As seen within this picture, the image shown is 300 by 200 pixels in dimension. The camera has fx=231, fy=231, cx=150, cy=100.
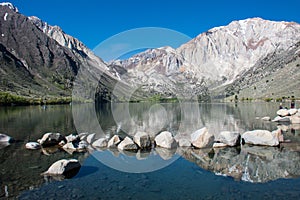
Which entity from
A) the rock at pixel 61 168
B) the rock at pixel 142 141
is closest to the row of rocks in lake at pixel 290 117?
the rock at pixel 142 141

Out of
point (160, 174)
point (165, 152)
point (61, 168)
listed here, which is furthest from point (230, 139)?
point (61, 168)

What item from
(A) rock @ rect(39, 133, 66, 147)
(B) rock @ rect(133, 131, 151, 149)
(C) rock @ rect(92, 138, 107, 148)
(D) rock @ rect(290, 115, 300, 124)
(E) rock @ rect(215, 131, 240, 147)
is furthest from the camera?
(D) rock @ rect(290, 115, 300, 124)

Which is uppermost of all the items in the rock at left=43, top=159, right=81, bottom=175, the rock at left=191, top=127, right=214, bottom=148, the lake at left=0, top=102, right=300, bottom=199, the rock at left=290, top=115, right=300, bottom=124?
the rock at left=290, top=115, right=300, bottom=124

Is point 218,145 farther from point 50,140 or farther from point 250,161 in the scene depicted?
point 50,140

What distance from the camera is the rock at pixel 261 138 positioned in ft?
88.2

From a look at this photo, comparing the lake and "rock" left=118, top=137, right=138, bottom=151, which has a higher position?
"rock" left=118, top=137, right=138, bottom=151

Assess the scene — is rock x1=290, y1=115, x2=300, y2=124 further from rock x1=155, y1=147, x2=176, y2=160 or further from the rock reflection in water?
rock x1=155, y1=147, x2=176, y2=160

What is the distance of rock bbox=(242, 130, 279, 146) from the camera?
26875mm

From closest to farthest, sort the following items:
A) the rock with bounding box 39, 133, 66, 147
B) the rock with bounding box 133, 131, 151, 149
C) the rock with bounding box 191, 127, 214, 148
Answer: the rock with bounding box 191, 127, 214, 148, the rock with bounding box 133, 131, 151, 149, the rock with bounding box 39, 133, 66, 147

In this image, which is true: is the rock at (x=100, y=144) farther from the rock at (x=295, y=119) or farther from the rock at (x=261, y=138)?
the rock at (x=295, y=119)

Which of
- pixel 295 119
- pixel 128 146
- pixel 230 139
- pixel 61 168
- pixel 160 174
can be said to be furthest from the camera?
pixel 295 119

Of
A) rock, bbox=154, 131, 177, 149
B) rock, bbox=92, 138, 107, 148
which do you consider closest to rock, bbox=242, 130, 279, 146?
rock, bbox=154, 131, 177, 149

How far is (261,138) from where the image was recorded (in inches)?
1085

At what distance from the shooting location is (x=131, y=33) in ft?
114
